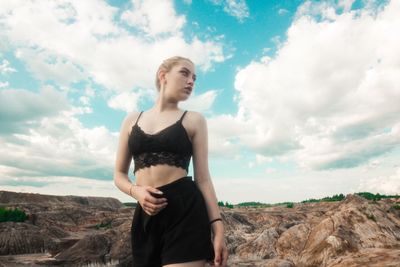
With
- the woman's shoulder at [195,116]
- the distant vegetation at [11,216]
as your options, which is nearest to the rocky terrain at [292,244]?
the woman's shoulder at [195,116]

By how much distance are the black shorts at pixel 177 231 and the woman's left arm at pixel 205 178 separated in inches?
2.2

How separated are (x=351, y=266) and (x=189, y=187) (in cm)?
380

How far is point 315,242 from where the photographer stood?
1091cm

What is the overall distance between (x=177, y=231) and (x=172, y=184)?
36 cm

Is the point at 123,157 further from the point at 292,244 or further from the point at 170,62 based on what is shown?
the point at 292,244

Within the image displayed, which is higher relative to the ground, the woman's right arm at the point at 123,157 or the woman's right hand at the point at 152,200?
the woman's right arm at the point at 123,157

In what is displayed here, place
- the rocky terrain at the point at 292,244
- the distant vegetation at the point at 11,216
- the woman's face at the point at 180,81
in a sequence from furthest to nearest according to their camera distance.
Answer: the distant vegetation at the point at 11,216 → the rocky terrain at the point at 292,244 → the woman's face at the point at 180,81

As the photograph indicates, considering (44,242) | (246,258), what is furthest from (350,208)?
(44,242)

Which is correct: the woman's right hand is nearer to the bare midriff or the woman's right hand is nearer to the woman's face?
the bare midriff

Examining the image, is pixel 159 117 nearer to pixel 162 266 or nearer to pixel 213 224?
pixel 213 224

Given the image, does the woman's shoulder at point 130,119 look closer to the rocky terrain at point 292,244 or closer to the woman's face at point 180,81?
the woman's face at point 180,81

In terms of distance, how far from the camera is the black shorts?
283 centimetres

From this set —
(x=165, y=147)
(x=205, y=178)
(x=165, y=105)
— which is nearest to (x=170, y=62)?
(x=165, y=105)

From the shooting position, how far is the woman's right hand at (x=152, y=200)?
2.78 metres
